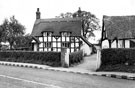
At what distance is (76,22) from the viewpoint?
1505 inches

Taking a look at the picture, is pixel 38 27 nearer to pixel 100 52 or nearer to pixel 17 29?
pixel 17 29

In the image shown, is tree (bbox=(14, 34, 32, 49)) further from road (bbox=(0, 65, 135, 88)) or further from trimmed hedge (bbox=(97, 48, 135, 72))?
road (bbox=(0, 65, 135, 88))

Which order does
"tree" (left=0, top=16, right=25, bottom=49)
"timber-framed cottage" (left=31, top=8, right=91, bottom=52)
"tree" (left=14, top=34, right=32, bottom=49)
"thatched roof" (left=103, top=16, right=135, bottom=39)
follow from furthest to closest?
"tree" (left=0, top=16, right=25, bottom=49), "tree" (left=14, top=34, right=32, bottom=49), "timber-framed cottage" (left=31, top=8, right=91, bottom=52), "thatched roof" (left=103, top=16, right=135, bottom=39)

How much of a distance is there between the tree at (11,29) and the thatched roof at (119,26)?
78.2 feet

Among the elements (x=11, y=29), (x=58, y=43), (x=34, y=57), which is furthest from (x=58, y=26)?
(x=34, y=57)

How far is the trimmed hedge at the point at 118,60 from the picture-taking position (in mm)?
14125

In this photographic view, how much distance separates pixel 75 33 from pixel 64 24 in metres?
4.14

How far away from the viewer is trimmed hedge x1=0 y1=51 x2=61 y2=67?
19.3 metres

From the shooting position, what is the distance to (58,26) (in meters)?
38.5

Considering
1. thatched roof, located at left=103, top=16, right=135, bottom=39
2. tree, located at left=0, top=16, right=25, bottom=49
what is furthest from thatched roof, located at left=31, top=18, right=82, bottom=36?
tree, located at left=0, top=16, right=25, bottom=49

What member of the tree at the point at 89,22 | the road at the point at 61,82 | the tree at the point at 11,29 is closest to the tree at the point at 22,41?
the tree at the point at 11,29

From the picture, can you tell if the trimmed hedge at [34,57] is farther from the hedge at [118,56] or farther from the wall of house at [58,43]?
the wall of house at [58,43]

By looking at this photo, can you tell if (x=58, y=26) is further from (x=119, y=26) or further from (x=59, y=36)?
(x=119, y=26)

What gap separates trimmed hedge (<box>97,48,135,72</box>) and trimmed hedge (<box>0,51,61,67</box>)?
211 inches
